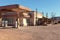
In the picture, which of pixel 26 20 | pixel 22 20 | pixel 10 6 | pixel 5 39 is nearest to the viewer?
pixel 5 39

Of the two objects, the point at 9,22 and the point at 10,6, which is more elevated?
the point at 10,6

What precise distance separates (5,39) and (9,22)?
3499 cm

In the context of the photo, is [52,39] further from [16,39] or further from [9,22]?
[9,22]

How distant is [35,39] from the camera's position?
619 inches

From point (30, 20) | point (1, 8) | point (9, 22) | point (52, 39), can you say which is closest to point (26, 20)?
point (30, 20)

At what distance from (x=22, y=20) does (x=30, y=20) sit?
4745mm

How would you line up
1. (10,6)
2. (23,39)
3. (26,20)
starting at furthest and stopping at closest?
(26,20)
(10,6)
(23,39)

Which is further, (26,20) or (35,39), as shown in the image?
(26,20)

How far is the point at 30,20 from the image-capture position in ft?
169

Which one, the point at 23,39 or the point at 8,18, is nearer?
the point at 23,39

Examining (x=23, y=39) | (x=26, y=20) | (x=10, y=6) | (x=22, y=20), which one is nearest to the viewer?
(x=23, y=39)

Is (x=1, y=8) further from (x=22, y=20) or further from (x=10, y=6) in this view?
(x=22, y=20)

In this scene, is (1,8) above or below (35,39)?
above

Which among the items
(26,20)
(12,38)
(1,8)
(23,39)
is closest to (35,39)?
(23,39)
